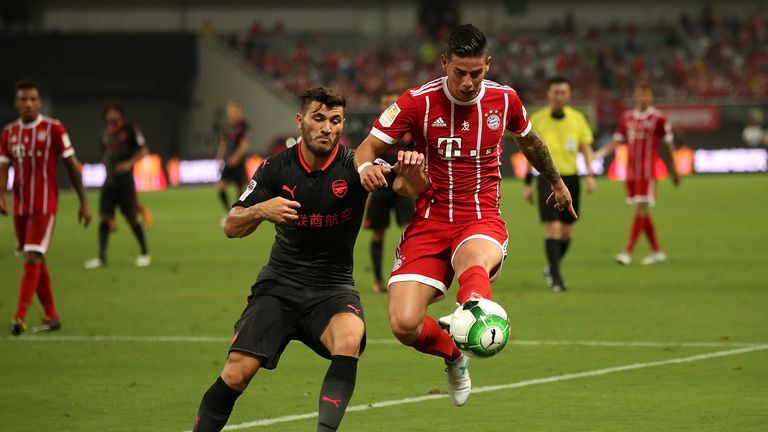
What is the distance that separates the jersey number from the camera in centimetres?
787

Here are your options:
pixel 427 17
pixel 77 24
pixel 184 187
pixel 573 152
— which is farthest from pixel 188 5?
pixel 573 152

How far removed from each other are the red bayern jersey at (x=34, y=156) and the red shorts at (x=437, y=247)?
5.03m

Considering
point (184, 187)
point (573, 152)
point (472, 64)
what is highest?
point (472, 64)

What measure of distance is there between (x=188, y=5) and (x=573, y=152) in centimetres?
3889

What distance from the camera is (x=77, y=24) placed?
1950 inches

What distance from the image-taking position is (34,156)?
39.1 ft

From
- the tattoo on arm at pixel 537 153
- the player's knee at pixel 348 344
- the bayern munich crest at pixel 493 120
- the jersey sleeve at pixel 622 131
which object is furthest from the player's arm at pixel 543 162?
the jersey sleeve at pixel 622 131

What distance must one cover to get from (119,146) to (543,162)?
10.6 metres

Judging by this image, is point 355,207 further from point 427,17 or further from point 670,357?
point 427,17

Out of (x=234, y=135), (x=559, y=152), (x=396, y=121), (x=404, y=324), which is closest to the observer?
(x=404, y=324)

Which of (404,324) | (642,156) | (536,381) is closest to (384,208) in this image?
(642,156)

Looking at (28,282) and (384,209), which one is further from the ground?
(384,209)

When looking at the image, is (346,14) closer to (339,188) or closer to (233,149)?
(233,149)

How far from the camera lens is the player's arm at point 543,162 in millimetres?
8117
